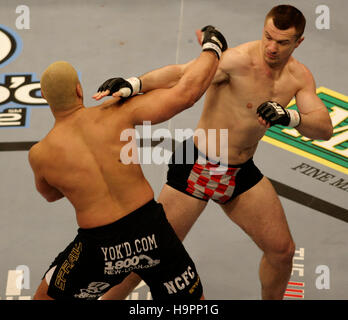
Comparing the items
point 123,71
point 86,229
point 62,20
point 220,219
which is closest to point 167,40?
point 123,71

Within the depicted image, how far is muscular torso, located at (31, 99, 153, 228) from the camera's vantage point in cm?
434

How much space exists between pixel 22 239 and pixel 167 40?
9.48 ft

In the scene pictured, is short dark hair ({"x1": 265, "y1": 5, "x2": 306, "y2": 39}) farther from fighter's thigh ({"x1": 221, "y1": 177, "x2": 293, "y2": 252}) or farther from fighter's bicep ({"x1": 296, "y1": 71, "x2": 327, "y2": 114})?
fighter's thigh ({"x1": 221, "y1": 177, "x2": 293, "y2": 252})

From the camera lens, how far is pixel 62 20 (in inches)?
329

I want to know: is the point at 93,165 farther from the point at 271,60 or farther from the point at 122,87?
the point at 271,60

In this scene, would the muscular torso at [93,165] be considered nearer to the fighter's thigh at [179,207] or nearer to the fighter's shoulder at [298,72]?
the fighter's thigh at [179,207]

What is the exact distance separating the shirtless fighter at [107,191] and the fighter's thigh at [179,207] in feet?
1.86

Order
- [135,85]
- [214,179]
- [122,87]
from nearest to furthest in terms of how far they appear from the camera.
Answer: [122,87] → [135,85] → [214,179]

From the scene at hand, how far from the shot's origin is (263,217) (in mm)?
5020

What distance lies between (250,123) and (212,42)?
625 mm

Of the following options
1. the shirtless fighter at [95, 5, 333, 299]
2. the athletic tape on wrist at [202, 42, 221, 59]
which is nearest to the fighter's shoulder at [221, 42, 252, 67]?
the shirtless fighter at [95, 5, 333, 299]

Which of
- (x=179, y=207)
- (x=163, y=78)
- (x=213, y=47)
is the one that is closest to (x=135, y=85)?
(x=163, y=78)

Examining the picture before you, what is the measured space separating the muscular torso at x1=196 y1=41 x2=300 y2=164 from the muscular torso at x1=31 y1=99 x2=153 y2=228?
2.78ft

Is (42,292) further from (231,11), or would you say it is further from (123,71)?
(231,11)
